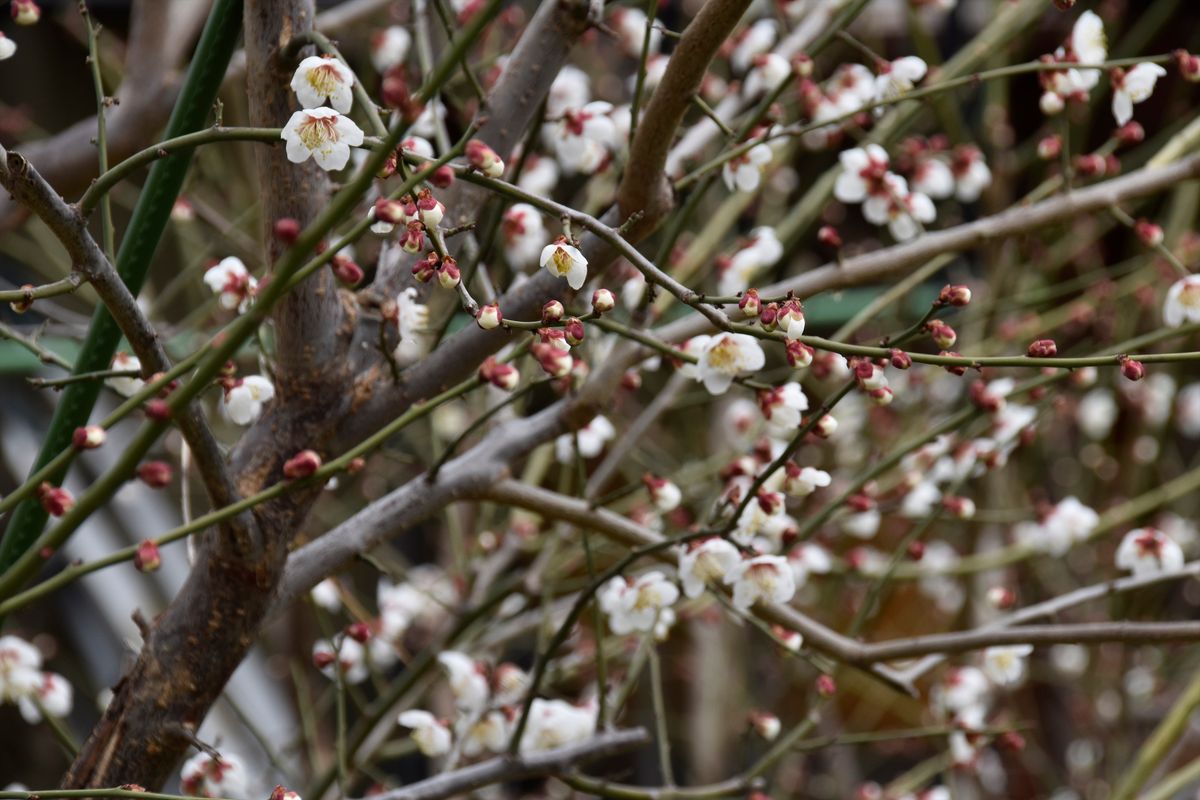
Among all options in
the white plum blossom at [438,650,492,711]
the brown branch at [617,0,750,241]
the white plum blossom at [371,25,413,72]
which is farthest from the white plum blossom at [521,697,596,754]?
the white plum blossom at [371,25,413,72]

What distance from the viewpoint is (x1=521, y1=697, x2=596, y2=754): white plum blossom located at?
1.72 metres

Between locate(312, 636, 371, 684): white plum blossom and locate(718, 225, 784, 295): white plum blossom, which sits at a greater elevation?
locate(718, 225, 784, 295): white plum blossom

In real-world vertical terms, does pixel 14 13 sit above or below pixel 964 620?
below

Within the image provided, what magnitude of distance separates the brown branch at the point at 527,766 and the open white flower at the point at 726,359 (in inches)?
18.7

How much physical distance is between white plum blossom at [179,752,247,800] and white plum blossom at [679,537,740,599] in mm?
581

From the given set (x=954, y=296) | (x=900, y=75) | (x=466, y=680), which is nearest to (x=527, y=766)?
(x=466, y=680)

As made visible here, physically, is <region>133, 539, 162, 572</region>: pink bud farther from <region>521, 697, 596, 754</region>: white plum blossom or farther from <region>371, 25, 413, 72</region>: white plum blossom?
Answer: <region>371, 25, 413, 72</region>: white plum blossom

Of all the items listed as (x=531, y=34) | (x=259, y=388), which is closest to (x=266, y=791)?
(x=259, y=388)

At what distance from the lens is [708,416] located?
4.02 metres

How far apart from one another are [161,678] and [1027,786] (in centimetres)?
394

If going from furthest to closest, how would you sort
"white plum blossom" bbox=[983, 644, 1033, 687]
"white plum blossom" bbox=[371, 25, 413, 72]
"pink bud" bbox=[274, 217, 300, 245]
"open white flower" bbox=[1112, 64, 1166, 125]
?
1. "white plum blossom" bbox=[371, 25, 413, 72]
2. "white plum blossom" bbox=[983, 644, 1033, 687]
3. "open white flower" bbox=[1112, 64, 1166, 125]
4. "pink bud" bbox=[274, 217, 300, 245]

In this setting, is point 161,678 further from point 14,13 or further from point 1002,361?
point 1002,361

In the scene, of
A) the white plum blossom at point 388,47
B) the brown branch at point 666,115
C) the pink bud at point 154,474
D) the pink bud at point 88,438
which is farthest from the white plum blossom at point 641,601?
the white plum blossom at point 388,47

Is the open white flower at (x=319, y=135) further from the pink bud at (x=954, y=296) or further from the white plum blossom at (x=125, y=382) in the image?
the pink bud at (x=954, y=296)
